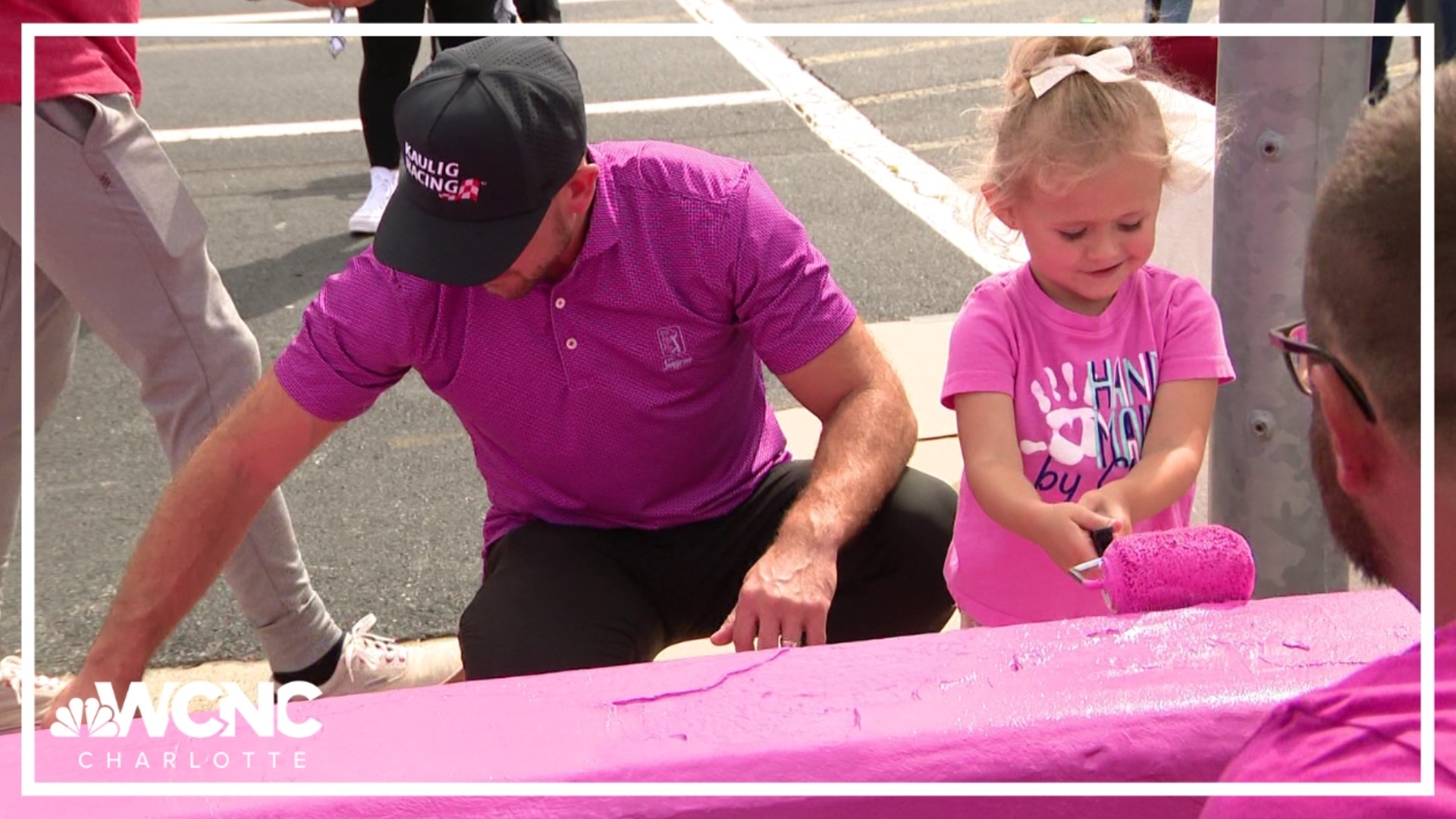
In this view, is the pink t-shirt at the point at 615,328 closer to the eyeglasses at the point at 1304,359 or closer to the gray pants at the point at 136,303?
the gray pants at the point at 136,303

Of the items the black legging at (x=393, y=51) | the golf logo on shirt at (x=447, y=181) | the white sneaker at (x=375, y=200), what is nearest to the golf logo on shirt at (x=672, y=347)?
the golf logo on shirt at (x=447, y=181)

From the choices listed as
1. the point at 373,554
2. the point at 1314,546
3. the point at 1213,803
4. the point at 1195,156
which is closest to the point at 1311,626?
the point at 1213,803

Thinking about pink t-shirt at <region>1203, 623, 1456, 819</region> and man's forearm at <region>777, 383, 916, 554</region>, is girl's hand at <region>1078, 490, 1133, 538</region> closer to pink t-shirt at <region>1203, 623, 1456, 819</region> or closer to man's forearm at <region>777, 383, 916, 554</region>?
man's forearm at <region>777, 383, 916, 554</region>

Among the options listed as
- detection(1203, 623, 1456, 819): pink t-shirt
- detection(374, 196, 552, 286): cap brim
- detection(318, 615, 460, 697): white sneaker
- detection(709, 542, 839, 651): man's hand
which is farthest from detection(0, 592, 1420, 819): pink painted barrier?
detection(318, 615, 460, 697): white sneaker

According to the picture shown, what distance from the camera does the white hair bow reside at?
2.11m

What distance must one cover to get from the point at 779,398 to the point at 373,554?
1.19 meters

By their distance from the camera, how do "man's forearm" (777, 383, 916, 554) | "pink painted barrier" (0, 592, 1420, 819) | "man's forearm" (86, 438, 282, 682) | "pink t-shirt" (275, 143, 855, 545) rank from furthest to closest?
"pink t-shirt" (275, 143, 855, 545) → "man's forearm" (777, 383, 916, 554) → "man's forearm" (86, 438, 282, 682) → "pink painted barrier" (0, 592, 1420, 819)

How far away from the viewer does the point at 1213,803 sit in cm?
109

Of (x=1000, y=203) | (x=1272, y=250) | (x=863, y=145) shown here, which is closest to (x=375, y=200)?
(x=863, y=145)

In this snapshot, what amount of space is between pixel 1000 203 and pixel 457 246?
74 centimetres

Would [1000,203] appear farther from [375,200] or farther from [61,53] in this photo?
[375,200]

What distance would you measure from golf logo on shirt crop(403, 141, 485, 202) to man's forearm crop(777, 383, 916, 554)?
2.03 ft

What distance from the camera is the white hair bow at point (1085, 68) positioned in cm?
211

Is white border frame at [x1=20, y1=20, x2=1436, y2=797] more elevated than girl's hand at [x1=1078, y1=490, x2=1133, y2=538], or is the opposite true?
white border frame at [x1=20, y1=20, x2=1436, y2=797]
